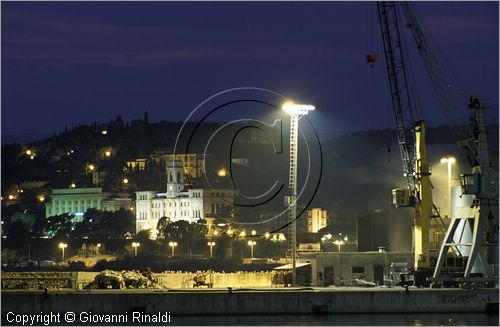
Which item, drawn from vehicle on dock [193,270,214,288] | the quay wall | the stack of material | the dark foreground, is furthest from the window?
the dark foreground

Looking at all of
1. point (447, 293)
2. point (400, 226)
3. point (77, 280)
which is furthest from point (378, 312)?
point (400, 226)

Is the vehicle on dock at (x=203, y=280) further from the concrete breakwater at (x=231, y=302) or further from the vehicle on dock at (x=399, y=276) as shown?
the concrete breakwater at (x=231, y=302)

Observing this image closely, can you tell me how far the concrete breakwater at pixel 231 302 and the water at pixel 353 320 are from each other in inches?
18.7

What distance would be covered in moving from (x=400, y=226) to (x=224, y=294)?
124ft

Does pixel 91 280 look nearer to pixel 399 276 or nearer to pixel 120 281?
pixel 120 281

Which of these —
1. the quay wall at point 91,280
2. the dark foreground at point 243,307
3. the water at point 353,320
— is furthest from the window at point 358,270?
the water at point 353,320

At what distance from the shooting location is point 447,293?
64188 millimetres

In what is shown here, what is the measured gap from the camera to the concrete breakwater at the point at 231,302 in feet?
204

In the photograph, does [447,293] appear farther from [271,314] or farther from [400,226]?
[400,226]

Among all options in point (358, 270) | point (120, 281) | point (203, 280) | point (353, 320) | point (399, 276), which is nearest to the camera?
point (353, 320)

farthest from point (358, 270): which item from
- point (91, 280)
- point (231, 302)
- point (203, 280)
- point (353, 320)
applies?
point (353, 320)

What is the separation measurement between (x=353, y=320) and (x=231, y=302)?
5994mm

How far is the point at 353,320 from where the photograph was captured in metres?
60.5

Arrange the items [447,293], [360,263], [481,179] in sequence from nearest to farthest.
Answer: [447,293], [481,179], [360,263]
